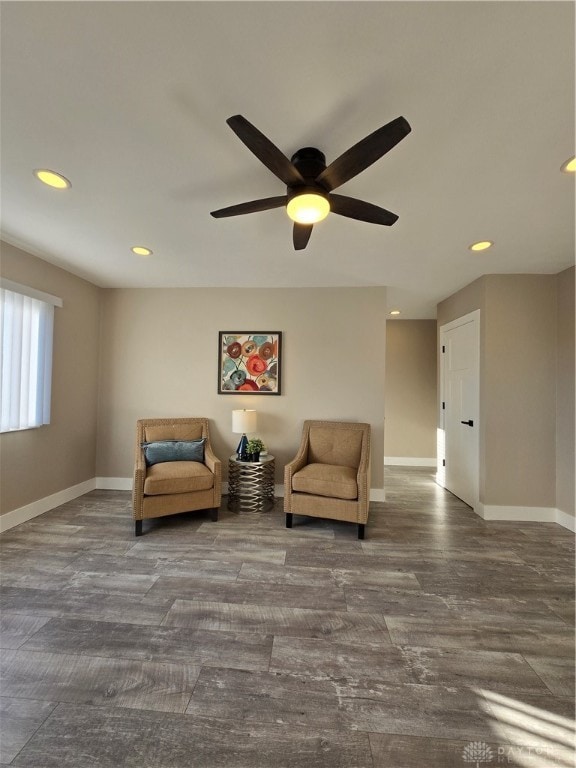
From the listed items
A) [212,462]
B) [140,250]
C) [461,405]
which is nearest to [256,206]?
[140,250]

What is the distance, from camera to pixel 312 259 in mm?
3062

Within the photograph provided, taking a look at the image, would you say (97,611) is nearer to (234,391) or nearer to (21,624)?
(21,624)

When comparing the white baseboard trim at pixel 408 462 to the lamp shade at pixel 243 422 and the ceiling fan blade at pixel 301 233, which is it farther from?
the ceiling fan blade at pixel 301 233

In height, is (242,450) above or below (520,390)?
below

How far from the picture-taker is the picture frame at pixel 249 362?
13.0ft

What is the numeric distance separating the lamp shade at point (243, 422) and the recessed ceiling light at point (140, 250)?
1.78 metres

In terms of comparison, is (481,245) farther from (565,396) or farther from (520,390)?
(565,396)

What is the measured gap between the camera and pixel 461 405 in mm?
3924

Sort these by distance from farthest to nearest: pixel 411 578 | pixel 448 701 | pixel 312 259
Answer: pixel 312 259 → pixel 411 578 → pixel 448 701

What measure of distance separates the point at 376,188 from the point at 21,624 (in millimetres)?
3130

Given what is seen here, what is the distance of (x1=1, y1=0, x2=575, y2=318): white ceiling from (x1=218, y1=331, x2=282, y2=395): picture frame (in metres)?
1.51

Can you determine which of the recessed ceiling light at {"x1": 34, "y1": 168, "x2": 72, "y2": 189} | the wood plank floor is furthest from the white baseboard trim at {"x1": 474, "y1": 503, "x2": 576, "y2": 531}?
the recessed ceiling light at {"x1": 34, "y1": 168, "x2": 72, "y2": 189}

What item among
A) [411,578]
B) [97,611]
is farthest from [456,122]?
[97,611]

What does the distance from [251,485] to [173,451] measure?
89cm
